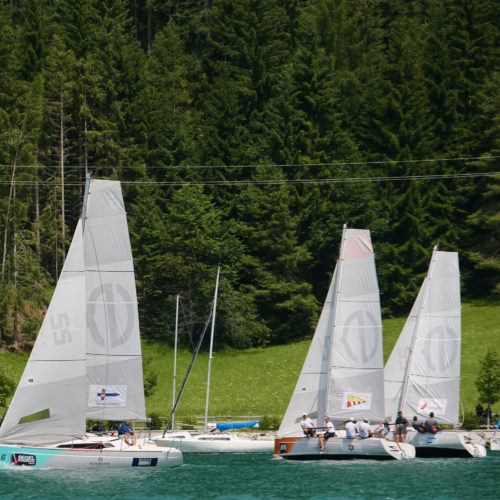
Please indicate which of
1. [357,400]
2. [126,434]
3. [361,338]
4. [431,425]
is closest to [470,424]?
[431,425]

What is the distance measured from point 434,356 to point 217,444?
11174 mm

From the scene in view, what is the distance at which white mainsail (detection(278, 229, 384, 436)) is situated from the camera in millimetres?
42406

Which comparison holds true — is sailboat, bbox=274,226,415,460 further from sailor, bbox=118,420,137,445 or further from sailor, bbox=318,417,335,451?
sailor, bbox=118,420,137,445

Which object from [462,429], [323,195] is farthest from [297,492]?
[323,195]

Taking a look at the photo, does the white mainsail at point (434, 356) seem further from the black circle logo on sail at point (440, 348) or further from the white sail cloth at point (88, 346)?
the white sail cloth at point (88, 346)

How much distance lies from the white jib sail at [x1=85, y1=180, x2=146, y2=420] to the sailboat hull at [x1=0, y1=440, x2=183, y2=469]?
4.20 ft

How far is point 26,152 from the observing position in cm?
7512

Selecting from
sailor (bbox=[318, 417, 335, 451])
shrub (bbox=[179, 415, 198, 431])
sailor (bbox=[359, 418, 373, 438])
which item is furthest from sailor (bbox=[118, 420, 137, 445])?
shrub (bbox=[179, 415, 198, 431])

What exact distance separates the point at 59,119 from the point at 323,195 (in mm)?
22509

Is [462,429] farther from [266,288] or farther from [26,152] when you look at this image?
[26,152]

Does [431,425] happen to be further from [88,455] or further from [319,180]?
[319,180]

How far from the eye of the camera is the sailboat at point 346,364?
42219 millimetres

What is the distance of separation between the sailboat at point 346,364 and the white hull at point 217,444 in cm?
592

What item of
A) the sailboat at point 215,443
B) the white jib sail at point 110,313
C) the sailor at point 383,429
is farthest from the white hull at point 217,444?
the white jib sail at point 110,313
